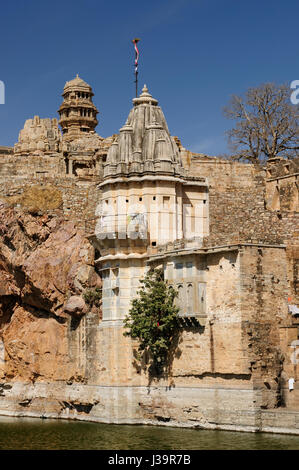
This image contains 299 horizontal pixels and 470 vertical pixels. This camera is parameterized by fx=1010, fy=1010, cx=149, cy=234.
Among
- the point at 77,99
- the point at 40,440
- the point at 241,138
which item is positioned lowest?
the point at 40,440

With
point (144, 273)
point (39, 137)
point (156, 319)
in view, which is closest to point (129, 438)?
point (156, 319)

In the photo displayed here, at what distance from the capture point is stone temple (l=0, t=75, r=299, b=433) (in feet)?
130

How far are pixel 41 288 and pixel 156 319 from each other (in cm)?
808

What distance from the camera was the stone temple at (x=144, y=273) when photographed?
1556 inches

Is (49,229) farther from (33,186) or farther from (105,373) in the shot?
(105,373)

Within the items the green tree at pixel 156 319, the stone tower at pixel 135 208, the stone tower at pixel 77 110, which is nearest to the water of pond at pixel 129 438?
the green tree at pixel 156 319

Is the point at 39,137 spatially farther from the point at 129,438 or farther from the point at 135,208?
the point at 129,438

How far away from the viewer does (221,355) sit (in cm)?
3975

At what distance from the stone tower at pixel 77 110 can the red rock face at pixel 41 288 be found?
23525mm

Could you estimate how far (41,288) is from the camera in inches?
1889

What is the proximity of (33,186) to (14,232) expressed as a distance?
271cm

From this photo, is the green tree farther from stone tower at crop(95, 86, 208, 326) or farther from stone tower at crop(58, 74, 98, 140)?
stone tower at crop(58, 74, 98, 140)

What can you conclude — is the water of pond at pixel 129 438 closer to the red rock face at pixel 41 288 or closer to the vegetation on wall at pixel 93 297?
the red rock face at pixel 41 288
